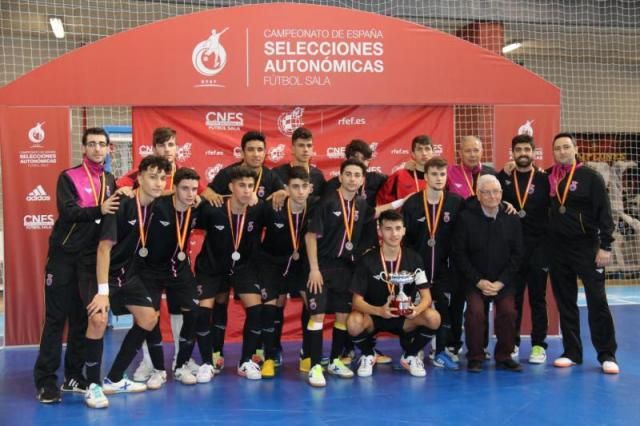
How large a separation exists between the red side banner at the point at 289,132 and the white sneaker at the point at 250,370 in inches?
60.8

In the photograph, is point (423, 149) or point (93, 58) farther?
point (93, 58)

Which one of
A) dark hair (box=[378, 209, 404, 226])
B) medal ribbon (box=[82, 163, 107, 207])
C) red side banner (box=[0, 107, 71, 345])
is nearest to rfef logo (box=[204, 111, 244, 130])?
red side banner (box=[0, 107, 71, 345])

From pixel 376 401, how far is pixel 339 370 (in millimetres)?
667

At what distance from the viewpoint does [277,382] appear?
4805 mm

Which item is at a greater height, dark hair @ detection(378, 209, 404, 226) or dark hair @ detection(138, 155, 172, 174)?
dark hair @ detection(138, 155, 172, 174)

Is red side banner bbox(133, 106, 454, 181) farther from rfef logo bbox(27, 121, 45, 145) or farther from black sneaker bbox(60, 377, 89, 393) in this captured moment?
black sneaker bbox(60, 377, 89, 393)

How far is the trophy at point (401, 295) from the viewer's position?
4793mm

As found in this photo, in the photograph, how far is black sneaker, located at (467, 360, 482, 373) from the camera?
16.5 feet

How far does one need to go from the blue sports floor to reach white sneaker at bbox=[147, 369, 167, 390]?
7 cm

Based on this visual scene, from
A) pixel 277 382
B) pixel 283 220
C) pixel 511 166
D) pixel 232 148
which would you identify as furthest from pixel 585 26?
pixel 277 382

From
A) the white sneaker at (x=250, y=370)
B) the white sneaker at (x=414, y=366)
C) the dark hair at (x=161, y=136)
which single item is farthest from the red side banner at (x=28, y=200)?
the white sneaker at (x=414, y=366)

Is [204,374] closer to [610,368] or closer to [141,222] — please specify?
[141,222]

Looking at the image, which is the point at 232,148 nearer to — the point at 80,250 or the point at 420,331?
the point at 80,250

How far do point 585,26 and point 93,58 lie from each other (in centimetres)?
786
